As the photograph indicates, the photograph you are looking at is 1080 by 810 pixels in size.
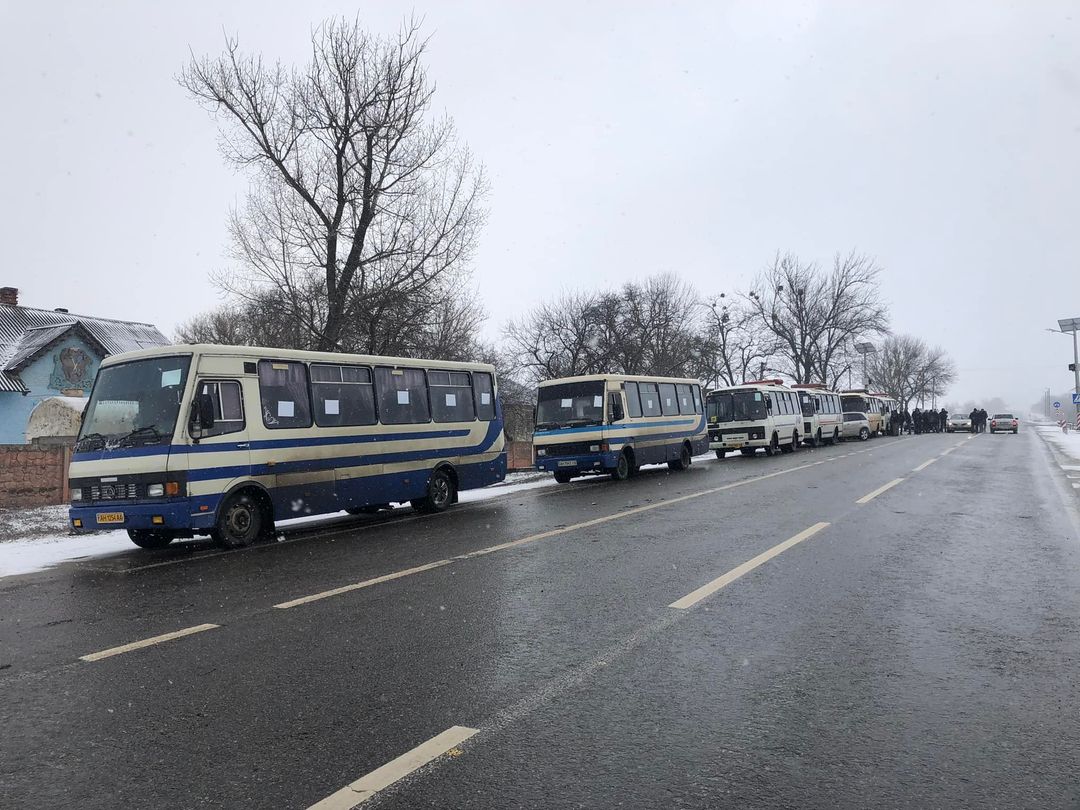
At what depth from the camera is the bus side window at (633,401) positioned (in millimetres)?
22172

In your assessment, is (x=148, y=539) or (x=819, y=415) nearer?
(x=148, y=539)

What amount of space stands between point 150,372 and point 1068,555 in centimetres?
1148

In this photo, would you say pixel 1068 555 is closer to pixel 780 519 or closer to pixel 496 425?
pixel 780 519

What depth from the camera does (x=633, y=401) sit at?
22.4 m

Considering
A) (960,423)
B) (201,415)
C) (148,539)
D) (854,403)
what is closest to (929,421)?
(960,423)

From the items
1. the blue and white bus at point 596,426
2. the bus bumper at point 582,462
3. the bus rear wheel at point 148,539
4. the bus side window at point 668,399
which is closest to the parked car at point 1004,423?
the bus side window at point 668,399

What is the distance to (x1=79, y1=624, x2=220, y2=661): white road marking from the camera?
5.54 m

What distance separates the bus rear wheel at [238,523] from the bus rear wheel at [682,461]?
15.8 metres

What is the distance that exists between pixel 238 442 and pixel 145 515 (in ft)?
4.97

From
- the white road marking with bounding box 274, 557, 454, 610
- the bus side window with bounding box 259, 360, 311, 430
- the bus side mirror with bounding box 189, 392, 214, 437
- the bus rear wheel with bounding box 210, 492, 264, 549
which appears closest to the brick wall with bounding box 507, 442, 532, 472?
the bus side window with bounding box 259, 360, 311, 430

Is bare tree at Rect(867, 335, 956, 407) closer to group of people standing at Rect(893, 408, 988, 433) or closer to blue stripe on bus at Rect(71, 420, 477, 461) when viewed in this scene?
group of people standing at Rect(893, 408, 988, 433)

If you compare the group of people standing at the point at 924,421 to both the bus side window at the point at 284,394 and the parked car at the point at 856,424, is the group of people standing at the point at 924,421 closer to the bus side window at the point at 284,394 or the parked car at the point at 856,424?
the parked car at the point at 856,424

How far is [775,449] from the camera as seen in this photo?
3375 cm

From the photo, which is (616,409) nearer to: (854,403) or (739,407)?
(739,407)
